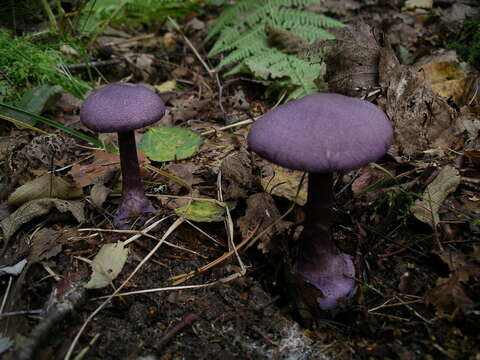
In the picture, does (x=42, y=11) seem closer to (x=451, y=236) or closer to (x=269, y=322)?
(x=269, y=322)

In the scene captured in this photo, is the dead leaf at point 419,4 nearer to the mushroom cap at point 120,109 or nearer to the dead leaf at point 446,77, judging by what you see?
the dead leaf at point 446,77

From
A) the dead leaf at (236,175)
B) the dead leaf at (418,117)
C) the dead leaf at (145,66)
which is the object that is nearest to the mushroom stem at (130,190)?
the dead leaf at (236,175)

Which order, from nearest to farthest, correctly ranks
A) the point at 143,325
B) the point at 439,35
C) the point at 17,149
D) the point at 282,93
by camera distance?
the point at 143,325
the point at 17,149
the point at 282,93
the point at 439,35

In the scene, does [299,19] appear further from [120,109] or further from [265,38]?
[120,109]

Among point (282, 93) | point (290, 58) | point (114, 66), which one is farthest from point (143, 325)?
point (114, 66)

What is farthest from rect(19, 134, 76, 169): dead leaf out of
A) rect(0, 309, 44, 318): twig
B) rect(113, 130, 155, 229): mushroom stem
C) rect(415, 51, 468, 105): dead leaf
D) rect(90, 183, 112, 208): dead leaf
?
rect(415, 51, 468, 105): dead leaf

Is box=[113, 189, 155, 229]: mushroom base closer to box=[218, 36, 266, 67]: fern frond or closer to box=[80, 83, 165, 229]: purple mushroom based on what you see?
box=[80, 83, 165, 229]: purple mushroom

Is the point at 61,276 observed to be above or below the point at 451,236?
below
